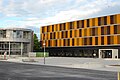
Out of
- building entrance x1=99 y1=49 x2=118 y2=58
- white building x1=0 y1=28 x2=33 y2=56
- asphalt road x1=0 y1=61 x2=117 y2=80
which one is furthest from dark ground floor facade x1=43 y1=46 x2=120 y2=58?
asphalt road x1=0 y1=61 x2=117 y2=80

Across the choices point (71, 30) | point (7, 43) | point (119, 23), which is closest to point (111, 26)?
point (119, 23)

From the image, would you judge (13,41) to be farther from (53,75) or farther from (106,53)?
(53,75)

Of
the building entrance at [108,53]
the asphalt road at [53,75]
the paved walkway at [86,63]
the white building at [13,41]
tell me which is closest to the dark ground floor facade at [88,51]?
the building entrance at [108,53]

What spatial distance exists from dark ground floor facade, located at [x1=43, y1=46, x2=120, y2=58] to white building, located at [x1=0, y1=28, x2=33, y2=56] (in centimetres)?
1357

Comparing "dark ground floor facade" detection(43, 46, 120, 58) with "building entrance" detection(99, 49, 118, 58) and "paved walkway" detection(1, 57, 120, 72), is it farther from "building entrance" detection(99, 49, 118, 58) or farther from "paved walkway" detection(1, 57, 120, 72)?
"paved walkway" detection(1, 57, 120, 72)

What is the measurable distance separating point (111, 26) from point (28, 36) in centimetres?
3251

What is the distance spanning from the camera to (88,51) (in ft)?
318

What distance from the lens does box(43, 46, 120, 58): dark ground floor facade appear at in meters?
87.1

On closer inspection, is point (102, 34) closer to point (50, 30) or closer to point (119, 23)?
point (119, 23)

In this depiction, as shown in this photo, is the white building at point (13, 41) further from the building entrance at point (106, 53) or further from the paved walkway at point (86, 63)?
the paved walkway at point (86, 63)

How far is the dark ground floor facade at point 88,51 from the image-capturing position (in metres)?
87.1

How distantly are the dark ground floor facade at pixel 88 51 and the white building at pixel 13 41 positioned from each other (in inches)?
534

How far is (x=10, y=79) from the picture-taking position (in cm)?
1825

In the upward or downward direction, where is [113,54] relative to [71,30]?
downward
